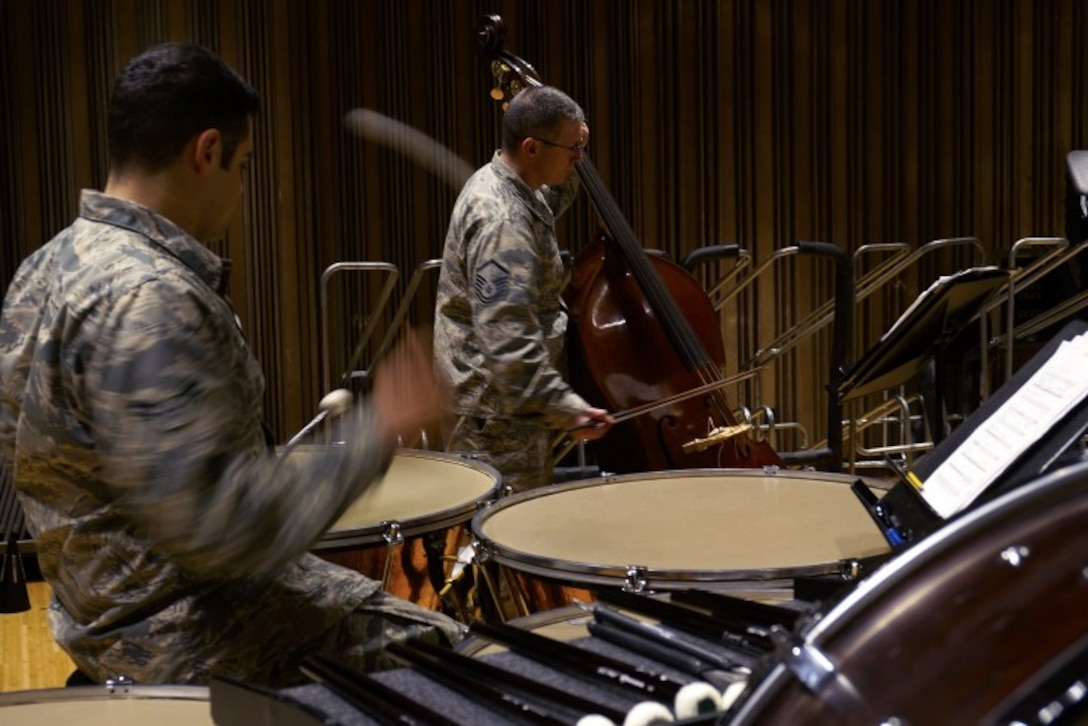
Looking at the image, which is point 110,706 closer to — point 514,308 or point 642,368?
point 514,308

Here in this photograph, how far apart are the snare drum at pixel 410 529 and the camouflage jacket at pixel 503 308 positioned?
348mm

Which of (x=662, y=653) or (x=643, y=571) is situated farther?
(x=643, y=571)

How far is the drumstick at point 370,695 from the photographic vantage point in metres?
1.19

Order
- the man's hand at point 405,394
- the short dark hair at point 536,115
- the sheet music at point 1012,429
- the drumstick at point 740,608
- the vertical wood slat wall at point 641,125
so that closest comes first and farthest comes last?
the drumstick at point 740,608, the sheet music at point 1012,429, the man's hand at point 405,394, the short dark hair at point 536,115, the vertical wood slat wall at point 641,125

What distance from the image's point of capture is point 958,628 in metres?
0.84

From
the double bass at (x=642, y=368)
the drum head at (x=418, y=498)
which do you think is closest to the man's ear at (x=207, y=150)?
the drum head at (x=418, y=498)

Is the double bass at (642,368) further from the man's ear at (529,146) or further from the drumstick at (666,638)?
the drumstick at (666,638)

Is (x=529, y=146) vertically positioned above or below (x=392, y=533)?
above

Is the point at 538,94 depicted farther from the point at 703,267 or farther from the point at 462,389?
the point at 703,267

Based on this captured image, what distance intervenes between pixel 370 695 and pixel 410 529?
124cm

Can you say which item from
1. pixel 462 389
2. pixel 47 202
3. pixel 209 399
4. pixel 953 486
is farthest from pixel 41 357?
pixel 47 202

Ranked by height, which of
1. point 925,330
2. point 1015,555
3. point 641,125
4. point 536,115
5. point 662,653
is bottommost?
point 662,653

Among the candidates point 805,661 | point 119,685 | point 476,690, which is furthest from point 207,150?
point 805,661

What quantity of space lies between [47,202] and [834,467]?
12.2ft
